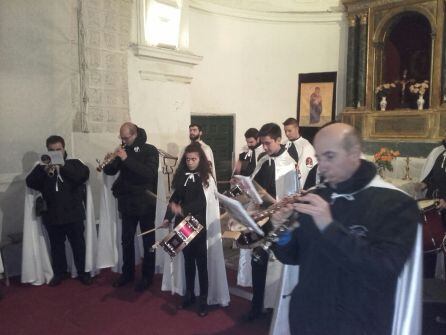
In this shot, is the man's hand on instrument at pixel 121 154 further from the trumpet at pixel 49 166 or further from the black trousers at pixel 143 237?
the trumpet at pixel 49 166

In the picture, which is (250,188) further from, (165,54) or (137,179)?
(165,54)

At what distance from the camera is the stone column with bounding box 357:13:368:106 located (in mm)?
10344

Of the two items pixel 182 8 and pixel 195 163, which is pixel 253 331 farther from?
pixel 182 8

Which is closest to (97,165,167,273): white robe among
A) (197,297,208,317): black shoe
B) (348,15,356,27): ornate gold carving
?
(197,297,208,317): black shoe

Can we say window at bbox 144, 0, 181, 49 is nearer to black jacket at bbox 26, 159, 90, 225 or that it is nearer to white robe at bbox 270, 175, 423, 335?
black jacket at bbox 26, 159, 90, 225

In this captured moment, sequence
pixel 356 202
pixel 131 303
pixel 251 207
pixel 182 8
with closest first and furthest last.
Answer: pixel 356 202
pixel 251 207
pixel 131 303
pixel 182 8

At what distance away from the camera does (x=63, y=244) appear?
5609 mm

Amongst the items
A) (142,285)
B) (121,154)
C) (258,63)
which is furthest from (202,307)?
(258,63)

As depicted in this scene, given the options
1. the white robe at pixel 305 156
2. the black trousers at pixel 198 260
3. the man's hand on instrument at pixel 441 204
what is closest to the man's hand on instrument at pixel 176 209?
the black trousers at pixel 198 260

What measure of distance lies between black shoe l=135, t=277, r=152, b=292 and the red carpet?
7cm

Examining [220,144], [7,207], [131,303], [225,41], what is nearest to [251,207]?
[131,303]

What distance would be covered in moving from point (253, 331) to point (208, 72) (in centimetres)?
693

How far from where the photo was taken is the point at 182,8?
8.20 meters

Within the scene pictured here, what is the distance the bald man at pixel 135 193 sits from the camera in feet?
16.9
